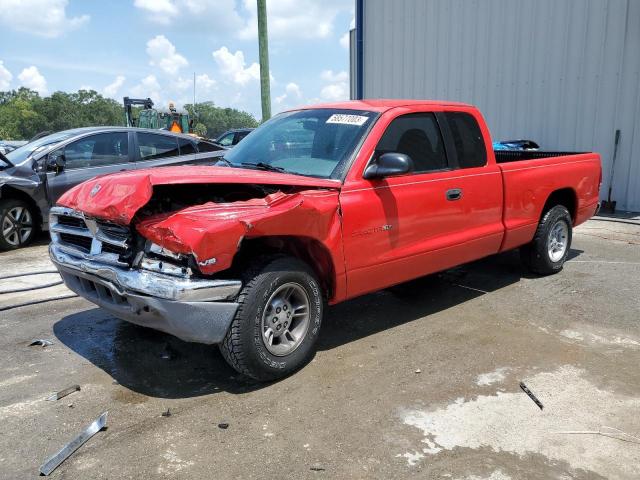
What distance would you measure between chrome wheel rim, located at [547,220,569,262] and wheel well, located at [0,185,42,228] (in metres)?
6.90

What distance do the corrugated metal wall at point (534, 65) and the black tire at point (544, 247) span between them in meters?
5.43

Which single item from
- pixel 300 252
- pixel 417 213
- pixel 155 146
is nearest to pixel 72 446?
pixel 300 252

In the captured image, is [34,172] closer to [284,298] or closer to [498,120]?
[284,298]

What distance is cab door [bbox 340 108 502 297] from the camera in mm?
3987

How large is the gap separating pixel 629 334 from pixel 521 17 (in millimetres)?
9255

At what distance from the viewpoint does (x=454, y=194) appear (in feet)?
15.5

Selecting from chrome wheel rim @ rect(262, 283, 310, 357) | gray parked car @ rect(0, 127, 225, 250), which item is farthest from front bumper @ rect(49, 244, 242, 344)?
gray parked car @ rect(0, 127, 225, 250)

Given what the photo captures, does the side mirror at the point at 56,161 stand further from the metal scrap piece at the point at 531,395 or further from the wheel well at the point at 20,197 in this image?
the metal scrap piece at the point at 531,395

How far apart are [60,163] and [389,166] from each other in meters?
5.53

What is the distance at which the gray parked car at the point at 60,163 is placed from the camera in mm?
7633

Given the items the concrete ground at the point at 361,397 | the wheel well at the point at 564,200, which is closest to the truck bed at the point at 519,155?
the wheel well at the point at 564,200

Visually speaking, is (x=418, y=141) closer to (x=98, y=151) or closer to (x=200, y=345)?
(x=200, y=345)

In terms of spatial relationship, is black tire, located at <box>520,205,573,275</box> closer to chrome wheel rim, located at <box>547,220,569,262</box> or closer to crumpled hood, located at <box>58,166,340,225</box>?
chrome wheel rim, located at <box>547,220,569,262</box>

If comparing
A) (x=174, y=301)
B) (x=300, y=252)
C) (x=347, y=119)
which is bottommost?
(x=174, y=301)
